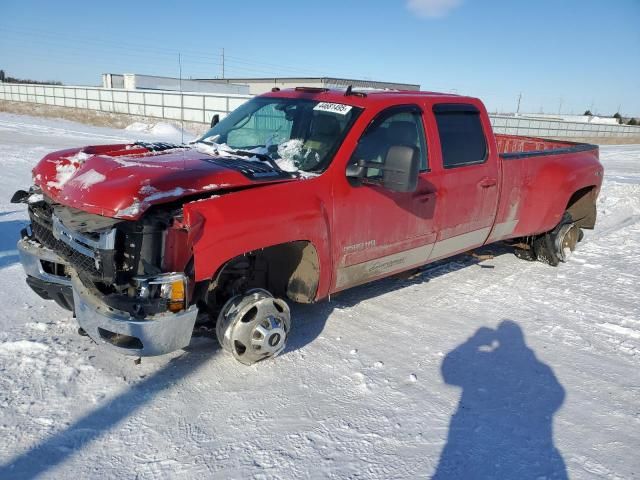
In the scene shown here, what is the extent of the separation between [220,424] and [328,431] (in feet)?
2.09

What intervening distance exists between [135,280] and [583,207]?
19.4ft

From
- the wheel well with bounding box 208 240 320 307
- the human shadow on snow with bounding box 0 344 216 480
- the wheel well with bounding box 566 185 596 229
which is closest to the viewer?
the human shadow on snow with bounding box 0 344 216 480

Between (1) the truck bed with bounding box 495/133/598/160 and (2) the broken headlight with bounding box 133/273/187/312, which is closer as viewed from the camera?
(2) the broken headlight with bounding box 133/273/187/312

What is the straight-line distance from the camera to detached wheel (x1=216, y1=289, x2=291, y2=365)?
127 inches

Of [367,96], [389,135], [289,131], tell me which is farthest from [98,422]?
[367,96]

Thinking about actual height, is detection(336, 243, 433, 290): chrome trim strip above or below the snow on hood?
below

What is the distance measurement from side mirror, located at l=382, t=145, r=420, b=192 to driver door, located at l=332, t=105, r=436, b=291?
0.10 metres

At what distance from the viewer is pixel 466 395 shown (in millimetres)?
3258

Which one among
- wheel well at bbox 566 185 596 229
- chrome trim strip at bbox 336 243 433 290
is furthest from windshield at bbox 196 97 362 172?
wheel well at bbox 566 185 596 229

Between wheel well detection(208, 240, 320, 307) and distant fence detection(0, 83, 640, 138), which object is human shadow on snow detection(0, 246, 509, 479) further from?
distant fence detection(0, 83, 640, 138)

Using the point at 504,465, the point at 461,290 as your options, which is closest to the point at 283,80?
the point at 461,290

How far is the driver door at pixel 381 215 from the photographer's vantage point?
11.9 ft

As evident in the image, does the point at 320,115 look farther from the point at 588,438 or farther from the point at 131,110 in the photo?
the point at 131,110

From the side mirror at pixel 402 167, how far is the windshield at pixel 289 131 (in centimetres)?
47
